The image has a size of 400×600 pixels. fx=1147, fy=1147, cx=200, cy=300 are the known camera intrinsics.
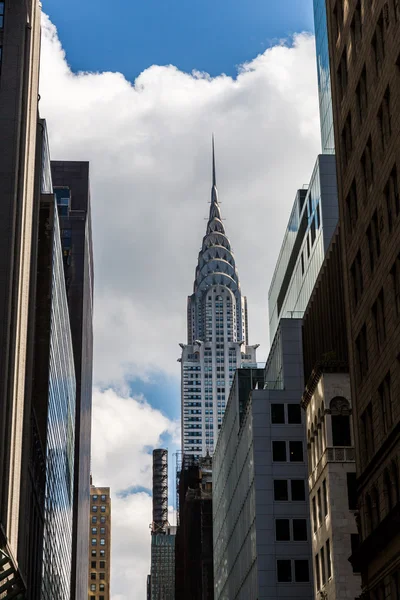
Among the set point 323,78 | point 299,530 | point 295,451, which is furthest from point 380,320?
point 323,78

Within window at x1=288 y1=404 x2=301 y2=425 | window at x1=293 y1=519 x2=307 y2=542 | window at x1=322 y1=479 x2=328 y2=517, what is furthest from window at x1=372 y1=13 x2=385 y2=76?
window at x1=293 y1=519 x2=307 y2=542

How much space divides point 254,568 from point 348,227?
46.4 metres

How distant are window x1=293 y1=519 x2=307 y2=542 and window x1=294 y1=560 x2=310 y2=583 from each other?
7.32 ft

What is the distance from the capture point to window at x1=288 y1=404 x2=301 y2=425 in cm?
10469

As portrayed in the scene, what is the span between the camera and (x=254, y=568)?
102 meters

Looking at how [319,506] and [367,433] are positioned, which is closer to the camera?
[367,433]

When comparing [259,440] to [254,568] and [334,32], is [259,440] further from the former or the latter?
[334,32]

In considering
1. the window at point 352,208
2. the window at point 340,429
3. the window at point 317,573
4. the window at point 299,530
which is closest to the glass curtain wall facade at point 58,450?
the window at point 299,530

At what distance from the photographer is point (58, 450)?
417 ft

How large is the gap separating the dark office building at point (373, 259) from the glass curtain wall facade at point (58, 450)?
52572 millimetres

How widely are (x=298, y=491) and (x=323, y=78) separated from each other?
162 ft

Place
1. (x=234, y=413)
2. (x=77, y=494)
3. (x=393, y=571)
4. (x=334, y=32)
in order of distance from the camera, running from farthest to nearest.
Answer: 1. (x=77, y=494)
2. (x=234, y=413)
3. (x=334, y=32)
4. (x=393, y=571)

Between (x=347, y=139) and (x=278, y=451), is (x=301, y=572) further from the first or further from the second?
(x=347, y=139)

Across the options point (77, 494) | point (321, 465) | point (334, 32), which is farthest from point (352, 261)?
point (77, 494)
